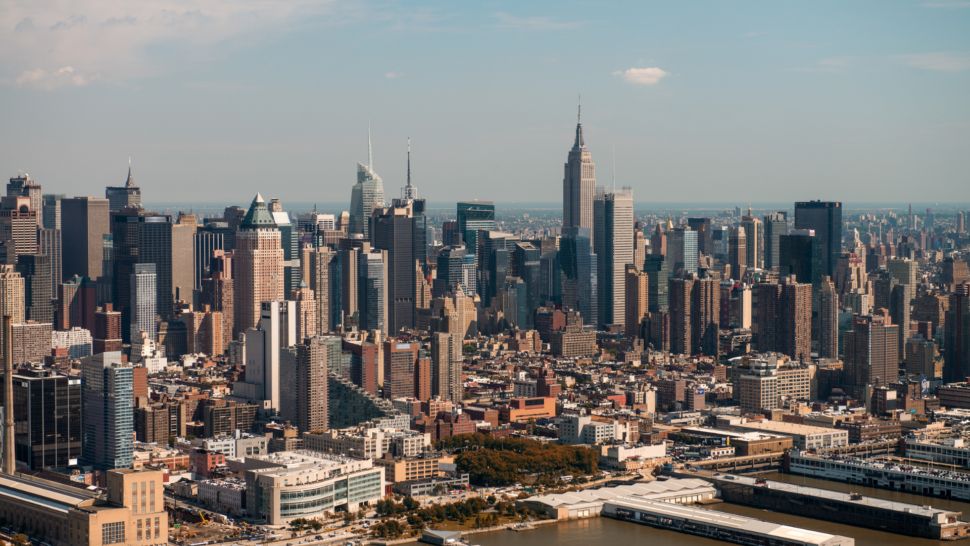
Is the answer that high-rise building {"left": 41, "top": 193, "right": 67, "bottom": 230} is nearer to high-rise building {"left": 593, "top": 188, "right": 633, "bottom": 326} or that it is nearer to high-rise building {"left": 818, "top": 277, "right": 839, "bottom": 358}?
high-rise building {"left": 593, "top": 188, "right": 633, "bottom": 326}

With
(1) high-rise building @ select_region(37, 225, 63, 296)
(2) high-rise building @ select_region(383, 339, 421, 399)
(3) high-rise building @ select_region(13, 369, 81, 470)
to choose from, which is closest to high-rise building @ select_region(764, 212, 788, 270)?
(1) high-rise building @ select_region(37, 225, 63, 296)

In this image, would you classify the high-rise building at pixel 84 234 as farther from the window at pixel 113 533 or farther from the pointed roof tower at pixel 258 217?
the window at pixel 113 533

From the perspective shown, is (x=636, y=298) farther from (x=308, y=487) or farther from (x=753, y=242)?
(x=308, y=487)

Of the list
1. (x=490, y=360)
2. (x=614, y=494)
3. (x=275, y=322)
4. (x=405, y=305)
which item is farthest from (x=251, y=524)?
(x=405, y=305)

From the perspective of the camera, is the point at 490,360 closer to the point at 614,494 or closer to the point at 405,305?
the point at 405,305

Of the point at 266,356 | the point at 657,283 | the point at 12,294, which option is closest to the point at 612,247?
the point at 657,283

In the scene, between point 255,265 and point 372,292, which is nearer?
point 255,265
